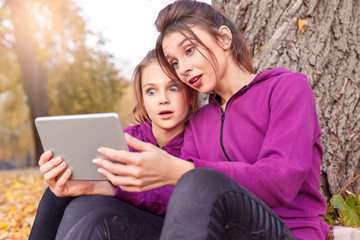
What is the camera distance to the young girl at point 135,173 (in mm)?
2010

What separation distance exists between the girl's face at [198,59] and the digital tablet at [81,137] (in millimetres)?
649

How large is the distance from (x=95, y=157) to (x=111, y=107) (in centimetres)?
1718

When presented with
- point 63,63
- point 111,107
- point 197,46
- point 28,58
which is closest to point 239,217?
point 197,46

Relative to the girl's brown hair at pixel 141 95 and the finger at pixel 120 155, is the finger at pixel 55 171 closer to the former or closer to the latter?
the finger at pixel 120 155

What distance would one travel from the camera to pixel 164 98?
243cm

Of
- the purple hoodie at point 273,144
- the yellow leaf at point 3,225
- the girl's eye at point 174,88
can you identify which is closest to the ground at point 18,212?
the yellow leaf at point 3,225

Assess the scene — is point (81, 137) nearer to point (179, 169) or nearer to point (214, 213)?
point (179, 169)

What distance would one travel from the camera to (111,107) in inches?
740

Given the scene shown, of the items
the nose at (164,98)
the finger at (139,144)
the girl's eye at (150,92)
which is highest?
the girl's eye at (150,92)

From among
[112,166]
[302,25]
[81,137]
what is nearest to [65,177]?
[81,137]

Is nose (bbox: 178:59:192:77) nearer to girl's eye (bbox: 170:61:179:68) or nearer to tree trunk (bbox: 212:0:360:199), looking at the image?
girl's eye (bbox: 170:61:179:68)

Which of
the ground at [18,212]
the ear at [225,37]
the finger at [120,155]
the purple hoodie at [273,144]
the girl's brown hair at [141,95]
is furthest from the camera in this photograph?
the ground at [18,212]

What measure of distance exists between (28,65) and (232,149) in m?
11.8

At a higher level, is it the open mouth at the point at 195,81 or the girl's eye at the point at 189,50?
the girl's eye at the point at 189,50
